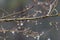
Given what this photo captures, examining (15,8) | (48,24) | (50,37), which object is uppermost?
(15,8)

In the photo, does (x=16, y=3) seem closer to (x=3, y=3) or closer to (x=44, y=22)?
(x=3, y=3)

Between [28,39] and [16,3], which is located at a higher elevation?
[16,3]

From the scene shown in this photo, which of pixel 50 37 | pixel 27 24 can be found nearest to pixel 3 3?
pixel 27 24

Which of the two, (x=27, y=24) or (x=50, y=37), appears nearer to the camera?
(x=27, y=24)

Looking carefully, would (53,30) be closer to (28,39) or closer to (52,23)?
(52,23)

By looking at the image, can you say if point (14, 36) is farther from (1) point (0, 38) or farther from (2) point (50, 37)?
(2) point (50, 37)

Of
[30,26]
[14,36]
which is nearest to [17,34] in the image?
[14,36]

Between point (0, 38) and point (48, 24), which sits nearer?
point (0, 38)

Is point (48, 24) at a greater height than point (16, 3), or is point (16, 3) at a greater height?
point (16, 3)
